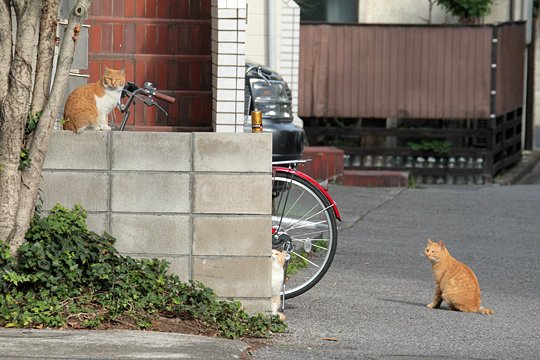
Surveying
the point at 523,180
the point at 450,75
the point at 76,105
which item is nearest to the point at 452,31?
the point at 450,75

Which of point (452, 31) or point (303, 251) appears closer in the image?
point (303, 251)

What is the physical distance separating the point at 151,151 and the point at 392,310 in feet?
6.87

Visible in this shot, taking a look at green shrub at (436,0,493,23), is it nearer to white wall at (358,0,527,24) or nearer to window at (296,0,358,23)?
white wall at (358,0,527,24)

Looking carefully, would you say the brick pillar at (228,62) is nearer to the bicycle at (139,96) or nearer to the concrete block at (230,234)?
the bicycle at (139,96)

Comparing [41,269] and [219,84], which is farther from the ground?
[219,84]

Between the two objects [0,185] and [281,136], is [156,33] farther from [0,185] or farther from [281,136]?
[281,136]

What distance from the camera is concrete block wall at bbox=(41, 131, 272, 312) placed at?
6848 mm

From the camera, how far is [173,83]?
335 inches

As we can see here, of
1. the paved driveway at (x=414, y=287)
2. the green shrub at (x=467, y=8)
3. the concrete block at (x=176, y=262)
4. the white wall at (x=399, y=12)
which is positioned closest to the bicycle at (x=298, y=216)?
the paved driveway at (x=414, y=287)

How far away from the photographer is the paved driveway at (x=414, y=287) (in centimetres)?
671

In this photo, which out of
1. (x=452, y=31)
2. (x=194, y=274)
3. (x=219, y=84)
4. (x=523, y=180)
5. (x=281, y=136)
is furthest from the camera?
(x=523, y=180)

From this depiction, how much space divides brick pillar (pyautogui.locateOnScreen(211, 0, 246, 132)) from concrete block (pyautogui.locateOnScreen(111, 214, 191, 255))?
1.08m

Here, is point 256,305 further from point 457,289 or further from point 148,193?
point 457,289

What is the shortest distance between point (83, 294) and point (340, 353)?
150cm
